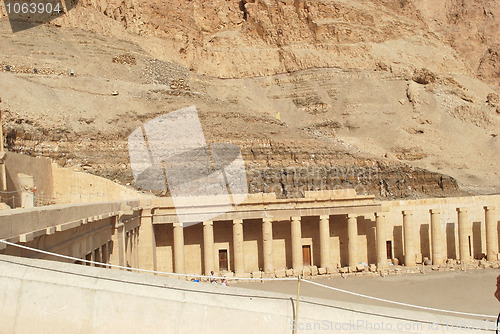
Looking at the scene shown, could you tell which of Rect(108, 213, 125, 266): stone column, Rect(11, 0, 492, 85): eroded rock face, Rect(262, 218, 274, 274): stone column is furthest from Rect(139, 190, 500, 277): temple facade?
Rect(11, 0, 492, 85): eroded rock face

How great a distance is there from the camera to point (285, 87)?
8512cm

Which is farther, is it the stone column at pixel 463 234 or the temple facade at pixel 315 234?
the stone column at pixel 463 234

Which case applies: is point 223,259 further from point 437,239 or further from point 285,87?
point 285,87

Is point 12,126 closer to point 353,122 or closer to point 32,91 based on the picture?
point 32,91

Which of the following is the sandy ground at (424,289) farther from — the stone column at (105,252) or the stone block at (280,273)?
Answer: the stone column at (105,252)

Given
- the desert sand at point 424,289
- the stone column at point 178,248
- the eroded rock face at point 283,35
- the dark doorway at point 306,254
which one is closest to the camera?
the desert sand at point 424,289

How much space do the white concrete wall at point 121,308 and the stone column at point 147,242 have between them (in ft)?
68.7

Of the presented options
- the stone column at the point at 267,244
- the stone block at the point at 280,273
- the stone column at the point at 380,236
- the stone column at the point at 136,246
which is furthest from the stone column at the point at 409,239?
the stone column at the point at 136,246

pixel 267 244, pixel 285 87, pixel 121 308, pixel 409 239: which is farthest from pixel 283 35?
pixel 121 308

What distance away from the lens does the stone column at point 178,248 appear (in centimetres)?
2828

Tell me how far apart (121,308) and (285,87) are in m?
80.1

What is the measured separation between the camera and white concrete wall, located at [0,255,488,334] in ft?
21.1

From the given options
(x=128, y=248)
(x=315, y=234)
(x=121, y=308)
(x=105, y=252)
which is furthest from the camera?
(x=315, y=234)

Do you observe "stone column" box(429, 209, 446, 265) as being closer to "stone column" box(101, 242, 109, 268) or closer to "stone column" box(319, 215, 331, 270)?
"stone column" box(319, 215, 331, 270)
